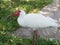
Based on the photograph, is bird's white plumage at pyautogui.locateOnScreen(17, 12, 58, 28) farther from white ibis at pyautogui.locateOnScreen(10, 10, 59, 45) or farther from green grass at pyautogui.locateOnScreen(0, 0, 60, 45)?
green grass at pyautogui.locateOnScreen(0, 0, 60, 45)

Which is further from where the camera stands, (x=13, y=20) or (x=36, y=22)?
(x=13, y=20)

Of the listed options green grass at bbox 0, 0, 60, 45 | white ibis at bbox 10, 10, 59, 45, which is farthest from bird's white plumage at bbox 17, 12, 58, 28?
green grass at bbox 0, 0, 60, 45

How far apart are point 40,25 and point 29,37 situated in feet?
2.67

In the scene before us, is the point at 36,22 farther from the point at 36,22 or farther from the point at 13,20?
the point at 13,20

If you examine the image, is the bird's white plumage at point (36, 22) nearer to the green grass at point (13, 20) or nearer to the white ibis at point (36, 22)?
the white ibis at point (36, 22)

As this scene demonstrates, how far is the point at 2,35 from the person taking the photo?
5988 mm

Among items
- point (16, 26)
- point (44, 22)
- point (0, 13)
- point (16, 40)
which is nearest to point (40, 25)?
point (44, 22)

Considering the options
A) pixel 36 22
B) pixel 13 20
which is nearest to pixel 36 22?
pixel 36 22

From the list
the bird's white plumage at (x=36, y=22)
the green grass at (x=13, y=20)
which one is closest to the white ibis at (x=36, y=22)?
the bird's white plumage at (x=36, y=22)

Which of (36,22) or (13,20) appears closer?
(36,22)

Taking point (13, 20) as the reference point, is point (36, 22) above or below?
above

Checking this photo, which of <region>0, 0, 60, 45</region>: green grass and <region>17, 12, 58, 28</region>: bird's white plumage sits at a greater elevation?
<region>17, 12, 58, 28</region>: bird's white plumage

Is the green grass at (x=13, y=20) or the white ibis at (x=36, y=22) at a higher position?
the white ibis at (x=36, y=22)

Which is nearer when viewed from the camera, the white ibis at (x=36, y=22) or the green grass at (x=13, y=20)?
the white ibis at (x=36, y=22)
